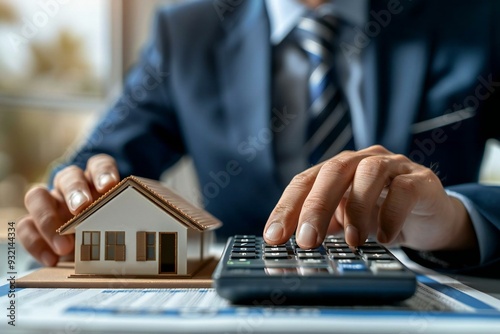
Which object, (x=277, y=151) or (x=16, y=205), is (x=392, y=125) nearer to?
(x=277, y=151)

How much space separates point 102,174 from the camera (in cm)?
63

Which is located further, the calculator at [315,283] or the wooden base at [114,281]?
the wooden base at [114,281]

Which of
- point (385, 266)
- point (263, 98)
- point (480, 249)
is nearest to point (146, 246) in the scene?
point (385, 266)

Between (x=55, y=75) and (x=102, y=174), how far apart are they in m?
1.12

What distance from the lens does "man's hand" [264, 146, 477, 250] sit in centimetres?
51

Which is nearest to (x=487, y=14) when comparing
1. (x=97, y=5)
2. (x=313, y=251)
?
(x=313, y=251)

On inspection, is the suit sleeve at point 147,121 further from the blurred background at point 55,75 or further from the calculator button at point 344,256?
the calculator button at point 344,256

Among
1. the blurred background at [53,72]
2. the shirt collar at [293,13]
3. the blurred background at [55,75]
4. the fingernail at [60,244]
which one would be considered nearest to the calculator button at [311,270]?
the fingernail at [60,244]

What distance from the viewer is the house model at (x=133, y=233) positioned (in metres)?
0.51

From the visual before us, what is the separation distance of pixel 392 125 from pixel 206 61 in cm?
45

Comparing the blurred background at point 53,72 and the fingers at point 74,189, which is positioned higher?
the blurred background at point 53,72

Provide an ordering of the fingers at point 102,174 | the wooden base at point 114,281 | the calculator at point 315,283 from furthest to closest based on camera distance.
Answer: the fingers at point 102,174 < the wooden base at point 114,281 < the calculator at point 315,283

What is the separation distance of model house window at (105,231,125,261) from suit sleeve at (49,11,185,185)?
1.94ft

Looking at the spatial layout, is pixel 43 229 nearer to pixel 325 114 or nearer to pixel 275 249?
pixel 275 249
